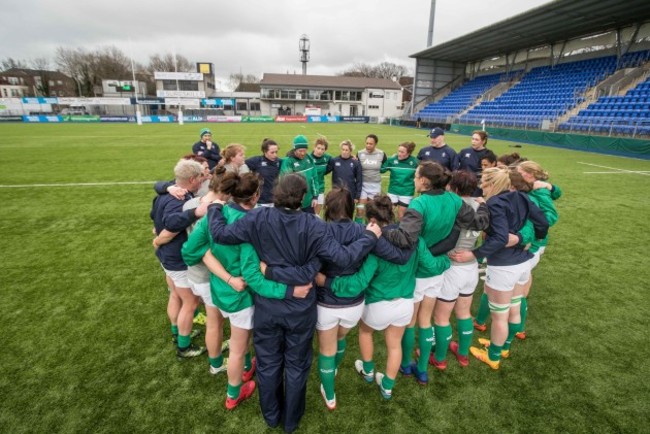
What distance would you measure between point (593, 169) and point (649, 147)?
253 inches

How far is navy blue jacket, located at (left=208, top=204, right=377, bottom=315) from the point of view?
228 cm

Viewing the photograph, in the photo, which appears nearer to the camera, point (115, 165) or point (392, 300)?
point (392, 300)

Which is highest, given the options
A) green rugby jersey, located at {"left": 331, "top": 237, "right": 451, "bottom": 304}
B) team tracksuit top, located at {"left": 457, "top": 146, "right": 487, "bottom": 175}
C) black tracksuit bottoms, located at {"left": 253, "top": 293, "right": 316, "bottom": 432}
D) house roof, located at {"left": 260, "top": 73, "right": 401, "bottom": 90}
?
house roof, located at {"left": 260, "top": 73, "right": 401, "bottom": 90}

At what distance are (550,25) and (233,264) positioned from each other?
114 feet

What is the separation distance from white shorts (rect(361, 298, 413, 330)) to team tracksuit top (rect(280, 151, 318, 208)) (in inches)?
130

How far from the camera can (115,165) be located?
46.7 ft

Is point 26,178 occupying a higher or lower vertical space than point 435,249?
lower

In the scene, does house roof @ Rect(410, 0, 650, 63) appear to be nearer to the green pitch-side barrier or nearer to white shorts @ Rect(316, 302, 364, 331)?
the green pitch-side barrier

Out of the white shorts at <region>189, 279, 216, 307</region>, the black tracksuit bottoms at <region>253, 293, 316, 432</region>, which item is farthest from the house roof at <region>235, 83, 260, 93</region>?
the black tracksuit bottoms at <region>253, 293, 316, 432</region>

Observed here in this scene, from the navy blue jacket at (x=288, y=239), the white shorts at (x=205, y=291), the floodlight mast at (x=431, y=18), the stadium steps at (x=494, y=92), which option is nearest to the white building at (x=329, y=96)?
the floodlight mast at (x=431, y=18)

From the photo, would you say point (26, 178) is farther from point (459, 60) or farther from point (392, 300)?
point (459, 60)

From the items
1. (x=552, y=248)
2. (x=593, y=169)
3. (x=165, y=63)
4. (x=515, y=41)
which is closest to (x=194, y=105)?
(x=165, y=63)

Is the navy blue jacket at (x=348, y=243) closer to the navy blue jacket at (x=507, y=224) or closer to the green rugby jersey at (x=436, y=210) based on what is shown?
the green rugby jersey at (x=436, y=210)

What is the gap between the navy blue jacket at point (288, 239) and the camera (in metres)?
2.28
